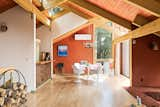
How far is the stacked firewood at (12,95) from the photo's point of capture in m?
4.41

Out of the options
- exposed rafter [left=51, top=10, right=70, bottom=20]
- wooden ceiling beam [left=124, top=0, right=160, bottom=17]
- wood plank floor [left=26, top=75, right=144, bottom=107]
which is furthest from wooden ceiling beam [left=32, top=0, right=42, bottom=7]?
wooden ceiling beam [left=124, top=0, right=160, bottom=17]

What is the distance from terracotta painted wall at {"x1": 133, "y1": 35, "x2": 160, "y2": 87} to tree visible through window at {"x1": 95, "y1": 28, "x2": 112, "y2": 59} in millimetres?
5548

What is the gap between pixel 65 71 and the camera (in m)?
14.8

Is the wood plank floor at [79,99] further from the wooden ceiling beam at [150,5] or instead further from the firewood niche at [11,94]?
the wooden ceiling beam at [150,5]

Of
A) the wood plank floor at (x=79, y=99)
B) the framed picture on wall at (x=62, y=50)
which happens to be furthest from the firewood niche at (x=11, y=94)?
the framed picture on wall at (x=62, y=50)

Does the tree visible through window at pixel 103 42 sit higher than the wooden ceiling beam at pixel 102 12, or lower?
lower

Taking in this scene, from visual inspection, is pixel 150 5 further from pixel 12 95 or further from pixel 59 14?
pixel 59 14

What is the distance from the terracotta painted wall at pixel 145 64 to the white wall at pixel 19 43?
3907mm

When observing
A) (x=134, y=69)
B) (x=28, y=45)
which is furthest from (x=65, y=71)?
(x=28, y=45)

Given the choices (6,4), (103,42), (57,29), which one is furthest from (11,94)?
(103,42)

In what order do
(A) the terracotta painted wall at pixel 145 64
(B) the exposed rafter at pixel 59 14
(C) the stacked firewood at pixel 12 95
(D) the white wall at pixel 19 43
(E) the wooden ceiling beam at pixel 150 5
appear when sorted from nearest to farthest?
(C) the stacked firewood at pixel 12 95
(E) the wooden ceiling beam at pixel 150 5
(D) the white wall at pixel 19 43
(A) the terracotta painted wall at pixel 145 64
(B) the exposed rafter at pixel 59 14

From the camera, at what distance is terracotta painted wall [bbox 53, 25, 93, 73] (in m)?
14.8

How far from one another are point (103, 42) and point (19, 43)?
8.05 metres

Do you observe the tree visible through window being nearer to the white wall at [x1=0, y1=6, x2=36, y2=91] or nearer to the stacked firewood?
the white wall at [x1=0, y1=6, x2=36, y2=91]
